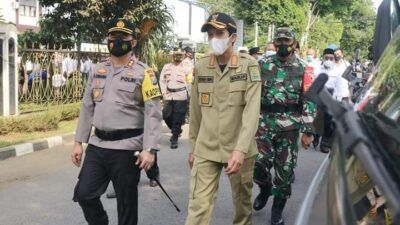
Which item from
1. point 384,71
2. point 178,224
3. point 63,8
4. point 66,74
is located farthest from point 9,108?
point 384,71

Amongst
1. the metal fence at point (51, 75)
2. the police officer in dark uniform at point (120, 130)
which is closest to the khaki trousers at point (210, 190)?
the police officer in dark uniform at point (120, 130)

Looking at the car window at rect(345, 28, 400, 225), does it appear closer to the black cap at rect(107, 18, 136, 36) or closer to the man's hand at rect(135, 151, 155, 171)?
the man's hand at rect(135, 151, 155, 171)

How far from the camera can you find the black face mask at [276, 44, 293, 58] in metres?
4.90

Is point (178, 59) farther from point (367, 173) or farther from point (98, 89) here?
point (367, 173)

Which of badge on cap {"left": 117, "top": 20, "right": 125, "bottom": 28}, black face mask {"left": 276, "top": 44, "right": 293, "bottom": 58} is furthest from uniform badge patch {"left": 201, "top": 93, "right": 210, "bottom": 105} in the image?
black face mask {"left": 276, "top": 44, "right": 293, "bottom": 58}

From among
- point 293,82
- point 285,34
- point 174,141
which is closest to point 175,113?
point 174,141

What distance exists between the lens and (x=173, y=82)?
9586 mm

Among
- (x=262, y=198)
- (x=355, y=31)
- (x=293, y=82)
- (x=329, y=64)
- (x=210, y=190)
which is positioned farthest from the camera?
(x=355, y=31)

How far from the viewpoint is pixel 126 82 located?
403 centimetres

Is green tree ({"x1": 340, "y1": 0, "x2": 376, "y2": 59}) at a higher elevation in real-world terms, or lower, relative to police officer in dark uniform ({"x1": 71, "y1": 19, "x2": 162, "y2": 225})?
higher

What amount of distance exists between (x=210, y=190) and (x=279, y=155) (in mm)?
1242

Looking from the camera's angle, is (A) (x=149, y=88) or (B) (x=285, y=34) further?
(B) (x=285, y=34)

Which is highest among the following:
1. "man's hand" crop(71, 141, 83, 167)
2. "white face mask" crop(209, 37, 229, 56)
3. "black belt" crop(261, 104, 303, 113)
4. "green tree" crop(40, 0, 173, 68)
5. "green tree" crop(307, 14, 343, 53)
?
"green tree" crop(307, 14, 343, 53)

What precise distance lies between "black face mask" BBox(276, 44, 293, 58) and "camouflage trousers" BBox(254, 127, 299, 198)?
0.64 metres
